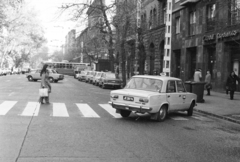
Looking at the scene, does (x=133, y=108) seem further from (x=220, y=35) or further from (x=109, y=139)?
(x=220, y=35)

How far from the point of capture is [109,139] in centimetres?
804

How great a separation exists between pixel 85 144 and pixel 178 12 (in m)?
27.2

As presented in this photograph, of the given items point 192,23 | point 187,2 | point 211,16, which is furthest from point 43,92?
point 192,23

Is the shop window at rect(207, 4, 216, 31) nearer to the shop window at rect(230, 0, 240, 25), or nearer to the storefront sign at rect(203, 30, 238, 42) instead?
A: the storefront sign at rect(203, 30, 238, 42)

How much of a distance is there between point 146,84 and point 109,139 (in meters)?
4.24

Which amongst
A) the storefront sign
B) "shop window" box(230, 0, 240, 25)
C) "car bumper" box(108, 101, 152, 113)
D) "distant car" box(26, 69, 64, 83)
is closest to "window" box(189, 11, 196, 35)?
the storefront sign

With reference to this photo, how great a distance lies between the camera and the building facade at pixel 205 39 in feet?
78.7

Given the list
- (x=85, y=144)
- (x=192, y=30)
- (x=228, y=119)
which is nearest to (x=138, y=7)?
(x=192, y=30)

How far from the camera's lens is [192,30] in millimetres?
29953

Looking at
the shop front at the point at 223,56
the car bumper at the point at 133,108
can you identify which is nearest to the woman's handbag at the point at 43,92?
the car bumper at the point at 133,108

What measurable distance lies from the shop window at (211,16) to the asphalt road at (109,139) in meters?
15.7

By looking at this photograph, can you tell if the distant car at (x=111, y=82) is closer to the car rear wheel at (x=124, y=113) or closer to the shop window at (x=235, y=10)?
the shop window at (x=235, y=10)

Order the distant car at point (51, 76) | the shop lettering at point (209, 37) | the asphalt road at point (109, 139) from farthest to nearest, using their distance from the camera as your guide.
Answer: the distant car at point (51, 76) → the shop lettering at point (209, 37) → the asphalt road at point (109, 139)

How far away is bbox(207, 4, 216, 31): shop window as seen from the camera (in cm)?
2631
